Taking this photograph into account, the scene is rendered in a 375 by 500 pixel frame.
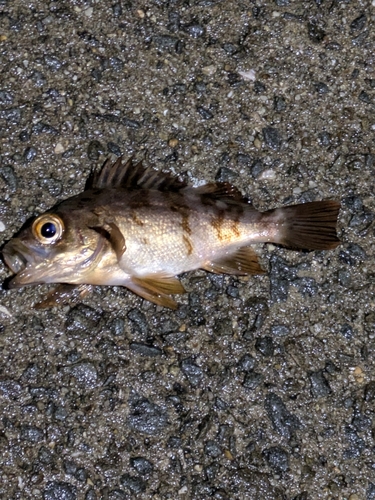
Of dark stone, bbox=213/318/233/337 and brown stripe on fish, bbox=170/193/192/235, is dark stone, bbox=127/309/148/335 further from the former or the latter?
brown stripe on fish, bbox=170/193/192/235

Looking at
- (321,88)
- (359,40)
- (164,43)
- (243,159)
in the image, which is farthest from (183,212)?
(359,40)

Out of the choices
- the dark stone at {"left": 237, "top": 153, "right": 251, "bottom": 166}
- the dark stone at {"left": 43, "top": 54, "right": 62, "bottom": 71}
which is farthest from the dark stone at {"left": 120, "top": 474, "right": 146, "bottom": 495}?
the dark stone at {"left": 43, "top": 54, "right": 62, "bottom": 71}

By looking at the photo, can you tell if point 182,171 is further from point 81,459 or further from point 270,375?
point 81,459

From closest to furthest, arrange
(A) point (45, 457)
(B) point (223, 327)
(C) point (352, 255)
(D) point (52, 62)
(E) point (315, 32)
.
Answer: (A) point (45, 457) < (B) point (223, 327) < (C) point (352, 255) < (D) point (52, 62) < (E) point (315, 32)

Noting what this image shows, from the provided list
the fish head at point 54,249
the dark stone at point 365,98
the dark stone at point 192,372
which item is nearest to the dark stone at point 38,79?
the fish head at point 54,249

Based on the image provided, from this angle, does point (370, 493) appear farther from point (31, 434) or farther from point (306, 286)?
point (31, 434)

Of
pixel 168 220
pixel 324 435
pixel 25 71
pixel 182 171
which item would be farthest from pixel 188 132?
pixel 324 435
